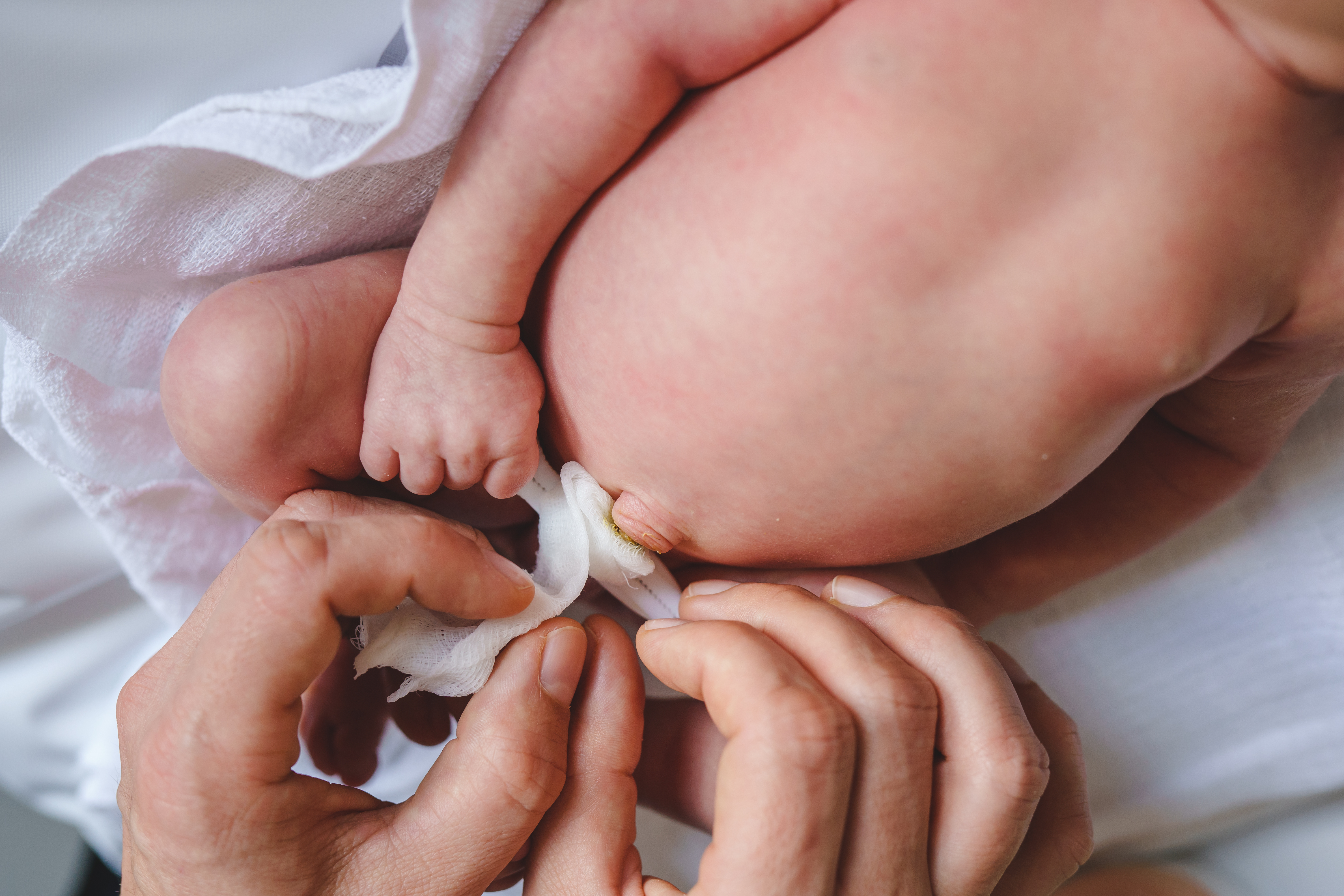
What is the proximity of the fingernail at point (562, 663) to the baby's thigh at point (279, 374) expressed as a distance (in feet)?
0.68

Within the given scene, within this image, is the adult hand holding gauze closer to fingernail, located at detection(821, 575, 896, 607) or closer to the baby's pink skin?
fingernail, located at detection(821, 575, 896, 607)

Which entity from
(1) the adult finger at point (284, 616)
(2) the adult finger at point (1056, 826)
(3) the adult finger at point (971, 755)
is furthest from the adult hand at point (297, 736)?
(2) the adult finger at point (1056, 826)

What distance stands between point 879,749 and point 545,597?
0.83 feet

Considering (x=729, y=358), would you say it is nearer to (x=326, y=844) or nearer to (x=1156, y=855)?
(x=326, y=844)

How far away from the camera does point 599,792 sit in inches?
24.3

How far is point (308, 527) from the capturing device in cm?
52

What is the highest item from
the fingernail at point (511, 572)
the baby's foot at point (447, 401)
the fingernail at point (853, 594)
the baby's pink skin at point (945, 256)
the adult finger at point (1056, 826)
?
the baby's pink skin at point (945, 256)

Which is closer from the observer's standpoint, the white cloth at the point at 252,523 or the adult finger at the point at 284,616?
the adult finger at the point at 284,616

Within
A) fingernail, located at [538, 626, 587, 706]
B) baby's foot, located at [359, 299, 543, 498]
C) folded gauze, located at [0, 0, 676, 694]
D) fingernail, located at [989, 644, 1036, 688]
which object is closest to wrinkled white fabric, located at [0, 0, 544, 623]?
folded gauze, located at [0, 0, 676, 694]

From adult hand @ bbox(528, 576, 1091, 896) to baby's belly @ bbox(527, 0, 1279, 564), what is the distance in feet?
0.25

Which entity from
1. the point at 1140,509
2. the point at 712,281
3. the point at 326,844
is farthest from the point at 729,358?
the point at 1140,509

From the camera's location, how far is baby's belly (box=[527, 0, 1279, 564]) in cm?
50

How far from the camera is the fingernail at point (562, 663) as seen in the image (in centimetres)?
61

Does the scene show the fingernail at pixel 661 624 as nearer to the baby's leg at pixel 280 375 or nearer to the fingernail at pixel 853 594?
the fingernail at pixel 853 594
